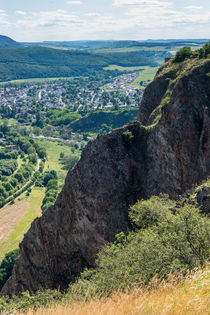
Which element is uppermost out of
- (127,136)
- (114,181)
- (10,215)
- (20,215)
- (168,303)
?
(127,136)

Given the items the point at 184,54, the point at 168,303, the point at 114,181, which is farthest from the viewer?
the point at 184,54

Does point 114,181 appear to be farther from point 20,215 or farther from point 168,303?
point 20,215

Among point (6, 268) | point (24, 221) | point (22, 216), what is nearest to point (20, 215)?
point (22, 216)

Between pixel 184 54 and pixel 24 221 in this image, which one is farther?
pixel 24 221

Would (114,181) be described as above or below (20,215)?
above

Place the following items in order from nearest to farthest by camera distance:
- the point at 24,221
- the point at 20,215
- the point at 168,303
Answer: the point at 168,303 < the point at 24,221 < the point at 20,215

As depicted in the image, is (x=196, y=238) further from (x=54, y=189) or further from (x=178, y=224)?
(x=54, y=189)

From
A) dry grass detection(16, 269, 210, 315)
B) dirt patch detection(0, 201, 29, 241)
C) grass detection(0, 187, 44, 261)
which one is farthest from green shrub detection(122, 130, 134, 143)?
dirt patch detection(0, 201, 29, 241)
